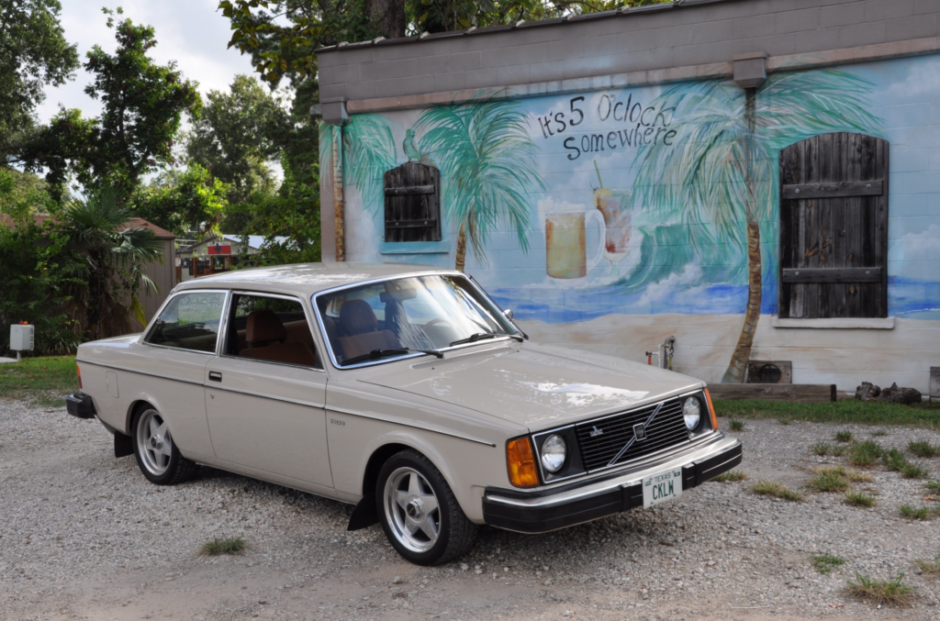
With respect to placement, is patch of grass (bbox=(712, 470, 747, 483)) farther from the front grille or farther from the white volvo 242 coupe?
the front grille

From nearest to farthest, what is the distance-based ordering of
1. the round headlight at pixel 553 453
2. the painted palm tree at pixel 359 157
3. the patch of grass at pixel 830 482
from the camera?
the round headlight at pixel 553 453, the patch of grass at pixel 830 482, the painted palm tree at pixel 359 157

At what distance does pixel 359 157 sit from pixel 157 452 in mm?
6415

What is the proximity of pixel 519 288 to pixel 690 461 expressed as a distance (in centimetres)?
649

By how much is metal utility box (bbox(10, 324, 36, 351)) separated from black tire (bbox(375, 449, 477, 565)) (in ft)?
40.4

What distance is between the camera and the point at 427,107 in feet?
37.2

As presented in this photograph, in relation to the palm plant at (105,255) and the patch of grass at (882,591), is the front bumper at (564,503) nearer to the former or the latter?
the patch of grass at (882,591)

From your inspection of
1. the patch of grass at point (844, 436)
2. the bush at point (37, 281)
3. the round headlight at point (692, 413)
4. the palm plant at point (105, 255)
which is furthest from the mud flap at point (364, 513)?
the palm plant at point (105, 255)

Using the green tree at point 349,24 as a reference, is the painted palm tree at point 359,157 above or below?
below

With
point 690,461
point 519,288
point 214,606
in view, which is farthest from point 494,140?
point 214,606

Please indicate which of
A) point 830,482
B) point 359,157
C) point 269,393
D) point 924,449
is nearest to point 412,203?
point 359,157

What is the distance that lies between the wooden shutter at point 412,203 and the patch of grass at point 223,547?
6911 mm

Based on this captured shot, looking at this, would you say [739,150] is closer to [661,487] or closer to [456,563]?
[661,487]

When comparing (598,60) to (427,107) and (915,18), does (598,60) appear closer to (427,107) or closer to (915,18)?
(427,107)

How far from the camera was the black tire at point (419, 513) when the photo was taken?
13.9 ft
